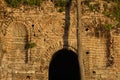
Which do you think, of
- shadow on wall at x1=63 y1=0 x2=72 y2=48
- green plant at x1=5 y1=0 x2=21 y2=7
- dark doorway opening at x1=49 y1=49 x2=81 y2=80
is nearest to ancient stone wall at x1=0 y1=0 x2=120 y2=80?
shadow on wall at x1=63 y1=0 x2=72 y2=48

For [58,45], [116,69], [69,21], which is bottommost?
[116,69]

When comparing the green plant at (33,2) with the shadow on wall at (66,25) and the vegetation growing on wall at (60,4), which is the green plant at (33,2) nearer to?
the vegetation growing on wall at (60,4)

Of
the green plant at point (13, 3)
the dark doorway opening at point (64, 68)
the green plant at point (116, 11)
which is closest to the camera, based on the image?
the green plant at point (13, 3)

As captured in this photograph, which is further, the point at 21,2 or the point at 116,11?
the point at 116,11

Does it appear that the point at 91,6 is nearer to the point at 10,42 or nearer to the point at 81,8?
the point at 81,8

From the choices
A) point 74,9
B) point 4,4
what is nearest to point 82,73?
point 74,9

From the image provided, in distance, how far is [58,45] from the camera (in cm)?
1457

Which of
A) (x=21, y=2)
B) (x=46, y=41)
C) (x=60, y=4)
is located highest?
(x=21, y=2)

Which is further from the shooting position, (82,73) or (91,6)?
(91,6)

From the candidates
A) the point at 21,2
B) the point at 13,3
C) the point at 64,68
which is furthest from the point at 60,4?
the point at 64,68

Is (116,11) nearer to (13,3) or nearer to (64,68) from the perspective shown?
(64,68)

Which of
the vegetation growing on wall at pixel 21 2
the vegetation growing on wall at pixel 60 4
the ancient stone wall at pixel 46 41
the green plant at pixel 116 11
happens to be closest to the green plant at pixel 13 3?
the vegetation growing on wall at pixel 21 2

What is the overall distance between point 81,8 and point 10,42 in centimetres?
315

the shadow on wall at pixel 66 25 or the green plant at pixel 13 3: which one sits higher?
the green plant at pixel 13 3
